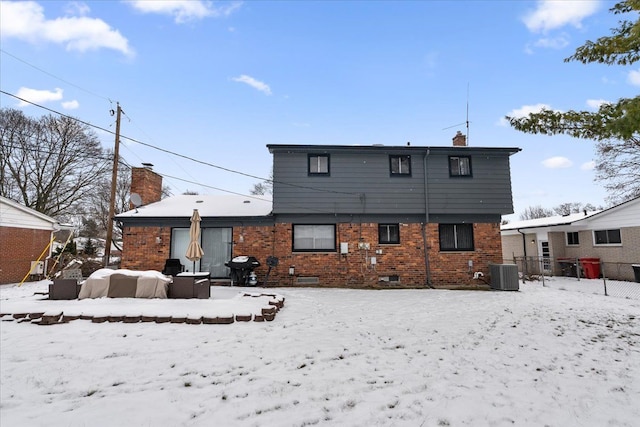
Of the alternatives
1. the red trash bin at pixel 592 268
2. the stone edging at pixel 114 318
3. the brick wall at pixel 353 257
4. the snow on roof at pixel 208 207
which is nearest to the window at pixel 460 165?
the brick wall at pixel 353 257

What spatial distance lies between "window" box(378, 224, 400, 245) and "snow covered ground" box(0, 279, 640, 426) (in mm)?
5703

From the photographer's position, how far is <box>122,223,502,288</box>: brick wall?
1227 centimetres

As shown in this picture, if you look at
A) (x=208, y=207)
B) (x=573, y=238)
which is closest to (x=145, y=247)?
(x=208, y=207)

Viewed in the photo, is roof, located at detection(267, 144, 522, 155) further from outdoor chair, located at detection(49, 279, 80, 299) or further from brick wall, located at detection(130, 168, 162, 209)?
outdoor chair, located at detection(49, 279, 80, 299)

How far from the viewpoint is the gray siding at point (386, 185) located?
12.5 m

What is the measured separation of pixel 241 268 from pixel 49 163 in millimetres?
21798

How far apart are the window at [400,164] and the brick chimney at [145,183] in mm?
11612

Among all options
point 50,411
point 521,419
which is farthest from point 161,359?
point 521,419

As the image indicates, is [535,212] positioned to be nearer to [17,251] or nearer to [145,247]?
[145,247]

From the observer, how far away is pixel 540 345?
5102mm

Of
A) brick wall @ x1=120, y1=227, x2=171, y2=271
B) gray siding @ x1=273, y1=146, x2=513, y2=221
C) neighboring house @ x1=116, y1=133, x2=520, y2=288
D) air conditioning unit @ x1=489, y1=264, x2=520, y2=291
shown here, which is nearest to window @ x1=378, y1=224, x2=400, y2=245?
neighboring house @ x1=116, y1=133, x2=520, y2=288

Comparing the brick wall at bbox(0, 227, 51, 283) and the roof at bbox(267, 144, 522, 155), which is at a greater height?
the roof at bbox(267, 144, 522, 155)

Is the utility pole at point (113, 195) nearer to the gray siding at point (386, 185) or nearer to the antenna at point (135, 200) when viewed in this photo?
the antenna at point (135, 200)

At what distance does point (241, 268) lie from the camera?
11.5 metres
